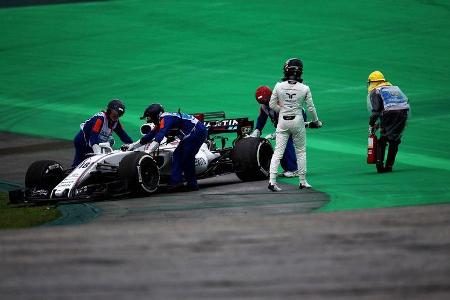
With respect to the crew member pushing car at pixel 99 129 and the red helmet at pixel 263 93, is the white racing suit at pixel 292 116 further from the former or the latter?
the crew member pushing car at pixel 99 129

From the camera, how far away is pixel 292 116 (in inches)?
725

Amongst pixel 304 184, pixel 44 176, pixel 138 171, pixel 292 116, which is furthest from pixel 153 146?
pixel 304 184

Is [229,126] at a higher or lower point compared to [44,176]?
higher

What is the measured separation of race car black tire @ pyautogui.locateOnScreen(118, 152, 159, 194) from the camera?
18047 mm

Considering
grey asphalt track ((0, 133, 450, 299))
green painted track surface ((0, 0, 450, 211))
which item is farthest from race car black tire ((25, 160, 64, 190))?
grey asphalt track ((0, 133, 450, 299))

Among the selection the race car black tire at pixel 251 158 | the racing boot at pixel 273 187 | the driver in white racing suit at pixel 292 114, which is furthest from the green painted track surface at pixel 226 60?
the racing boot at pixel 273 187

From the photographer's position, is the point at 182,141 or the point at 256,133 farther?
the point at 256,133

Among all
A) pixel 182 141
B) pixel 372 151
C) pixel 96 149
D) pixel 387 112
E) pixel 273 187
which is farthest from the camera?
pixel 387 112

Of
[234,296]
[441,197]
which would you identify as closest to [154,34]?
[441,197]

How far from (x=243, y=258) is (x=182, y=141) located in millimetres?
9115

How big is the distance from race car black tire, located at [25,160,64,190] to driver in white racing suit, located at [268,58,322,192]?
3075 millimetres

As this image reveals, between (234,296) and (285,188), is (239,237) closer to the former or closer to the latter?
(234,296)

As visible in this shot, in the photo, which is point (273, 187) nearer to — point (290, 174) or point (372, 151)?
point (290, 174)

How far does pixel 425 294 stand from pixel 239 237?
2.43 meters
